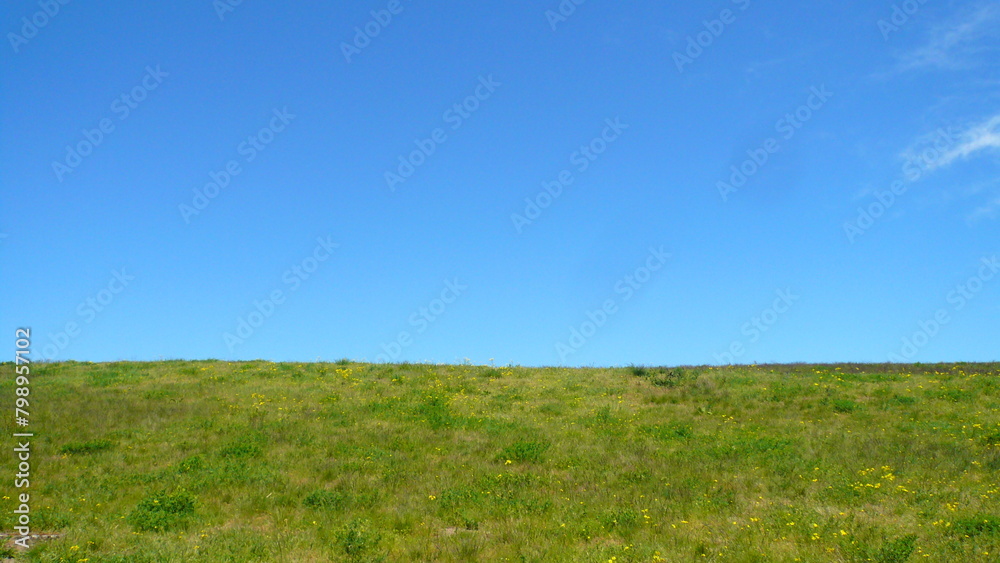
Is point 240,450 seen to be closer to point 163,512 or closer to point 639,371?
point 163,512

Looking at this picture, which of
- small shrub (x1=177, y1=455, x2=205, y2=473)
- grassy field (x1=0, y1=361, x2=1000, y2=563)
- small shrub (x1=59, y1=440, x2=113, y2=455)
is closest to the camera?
grassy field (x1=0, y1=361, x2=1000, y2=563)

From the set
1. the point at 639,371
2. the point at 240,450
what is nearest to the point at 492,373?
the point at 639,371

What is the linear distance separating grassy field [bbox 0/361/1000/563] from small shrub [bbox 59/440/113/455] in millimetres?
55

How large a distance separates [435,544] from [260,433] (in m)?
10.1

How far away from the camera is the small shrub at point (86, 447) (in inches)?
703

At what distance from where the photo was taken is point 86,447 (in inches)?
712

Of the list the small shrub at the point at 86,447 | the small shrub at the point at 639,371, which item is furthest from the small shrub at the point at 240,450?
the small shrub at the point at 639,371

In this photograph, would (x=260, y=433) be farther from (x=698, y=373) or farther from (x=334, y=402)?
(x=698, y=373)

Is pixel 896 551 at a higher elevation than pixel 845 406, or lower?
lower

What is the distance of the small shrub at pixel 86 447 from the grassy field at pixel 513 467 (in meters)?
0.06

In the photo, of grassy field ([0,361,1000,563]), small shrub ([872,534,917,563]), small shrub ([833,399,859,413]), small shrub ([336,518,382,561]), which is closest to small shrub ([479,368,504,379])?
grassy field ([0,361,1000,563])

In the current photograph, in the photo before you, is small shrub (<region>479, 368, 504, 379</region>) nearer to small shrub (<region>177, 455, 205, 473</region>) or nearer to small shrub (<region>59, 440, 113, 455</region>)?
small shrub (<region>177, 455, 205, 473</region>)

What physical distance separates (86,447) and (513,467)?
39.6 feet

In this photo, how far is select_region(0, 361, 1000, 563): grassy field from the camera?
1165 cm
